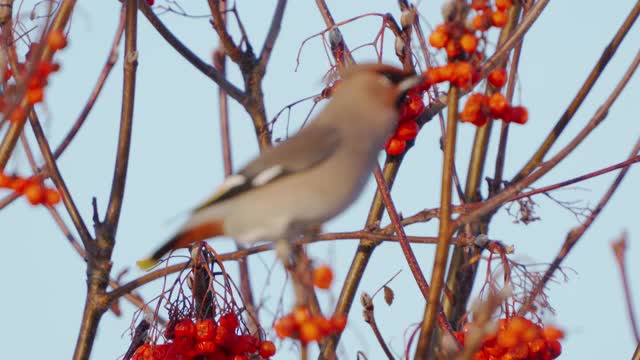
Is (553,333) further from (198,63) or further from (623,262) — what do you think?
(198,63)

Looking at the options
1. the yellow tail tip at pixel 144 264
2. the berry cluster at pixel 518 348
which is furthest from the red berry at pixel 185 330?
the berry cluster at pixel 518 348

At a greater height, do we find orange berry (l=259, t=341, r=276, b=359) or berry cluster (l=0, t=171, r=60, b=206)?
berry cluster (l=0, t=171, r=60, b=206)

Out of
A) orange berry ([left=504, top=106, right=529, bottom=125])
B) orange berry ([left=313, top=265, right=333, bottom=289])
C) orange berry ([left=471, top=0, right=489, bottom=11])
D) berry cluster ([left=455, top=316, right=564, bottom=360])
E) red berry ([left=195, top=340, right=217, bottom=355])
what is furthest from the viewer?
red berry ([left=195, top=340, right=217, bottom=355])

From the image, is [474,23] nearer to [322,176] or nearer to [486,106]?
[486,106]

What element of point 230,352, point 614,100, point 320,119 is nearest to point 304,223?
point 320,119

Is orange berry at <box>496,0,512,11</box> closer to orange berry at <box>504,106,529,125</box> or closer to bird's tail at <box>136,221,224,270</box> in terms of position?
orange berry at <box>504,106,529,125</box>

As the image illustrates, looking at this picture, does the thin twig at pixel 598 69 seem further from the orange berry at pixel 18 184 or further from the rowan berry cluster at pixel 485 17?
the orange berry at pixel 18 184

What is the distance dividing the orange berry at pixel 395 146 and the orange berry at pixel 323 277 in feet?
4.65

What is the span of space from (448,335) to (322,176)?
518 mm

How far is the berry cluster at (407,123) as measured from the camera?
142 inches

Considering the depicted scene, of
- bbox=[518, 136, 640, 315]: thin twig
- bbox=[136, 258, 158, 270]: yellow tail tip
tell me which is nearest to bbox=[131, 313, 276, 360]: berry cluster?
bbox=[136, 258, 158, 270]: yellow tail tip

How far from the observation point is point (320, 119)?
3023 millimetres

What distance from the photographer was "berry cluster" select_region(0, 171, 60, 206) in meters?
2.91

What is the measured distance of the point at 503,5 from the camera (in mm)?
2967
